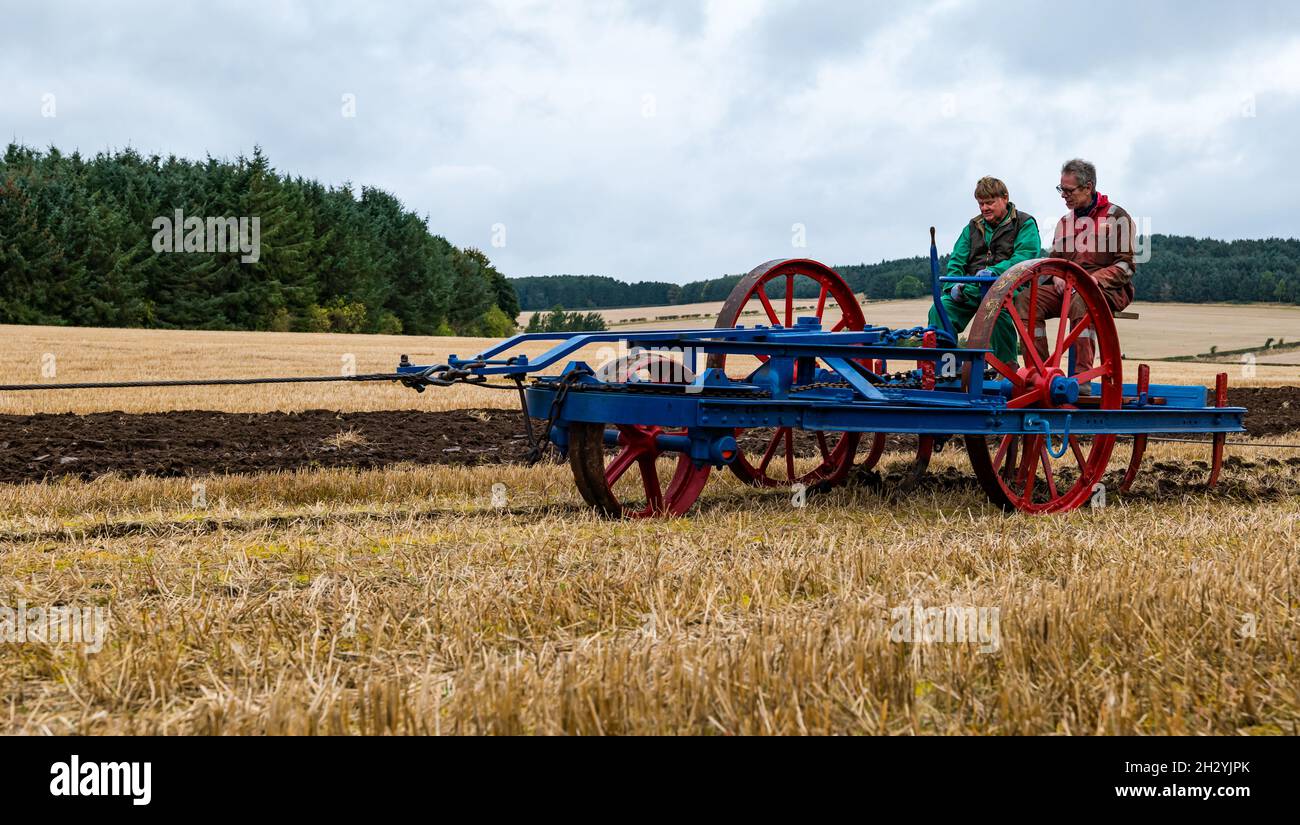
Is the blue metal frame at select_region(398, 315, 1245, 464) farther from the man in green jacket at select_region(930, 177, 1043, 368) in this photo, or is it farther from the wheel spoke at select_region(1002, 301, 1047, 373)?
the man in green jacket at select_region(930, 177, 1043, 368)

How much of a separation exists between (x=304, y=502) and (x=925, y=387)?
168 inches

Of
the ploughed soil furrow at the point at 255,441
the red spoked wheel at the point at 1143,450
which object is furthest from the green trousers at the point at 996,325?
the ploughed soil furrow at the point at 255,441

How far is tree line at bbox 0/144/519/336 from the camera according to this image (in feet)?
161

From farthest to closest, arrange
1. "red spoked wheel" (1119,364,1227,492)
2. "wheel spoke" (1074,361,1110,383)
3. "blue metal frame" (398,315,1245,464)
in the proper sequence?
"red spoked wheel" (1119,364,1227,492) → "wheel spoke" (1074,361,1110,383) → "blue metal frame" (398,315,1245,464)

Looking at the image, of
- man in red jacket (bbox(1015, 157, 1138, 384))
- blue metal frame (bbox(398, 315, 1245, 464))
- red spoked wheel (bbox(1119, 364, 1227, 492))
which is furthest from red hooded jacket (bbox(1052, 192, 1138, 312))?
blue metal frame (bbox(398, 315, 1245, 464))

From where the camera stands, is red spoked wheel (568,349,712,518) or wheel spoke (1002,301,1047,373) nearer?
red spoked wheel (568,349,712,518)

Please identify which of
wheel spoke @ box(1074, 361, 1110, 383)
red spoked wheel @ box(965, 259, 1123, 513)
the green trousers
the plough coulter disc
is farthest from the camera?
the green trousers

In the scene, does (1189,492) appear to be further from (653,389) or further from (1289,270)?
(1289,270)

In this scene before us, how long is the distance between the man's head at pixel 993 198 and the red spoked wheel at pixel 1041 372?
0.62m

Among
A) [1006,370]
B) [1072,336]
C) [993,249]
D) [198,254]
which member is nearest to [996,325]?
[1072,336]

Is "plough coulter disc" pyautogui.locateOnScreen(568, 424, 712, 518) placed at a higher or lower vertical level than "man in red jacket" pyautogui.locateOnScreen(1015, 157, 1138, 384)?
lower

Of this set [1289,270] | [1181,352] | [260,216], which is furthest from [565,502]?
[1289,270]

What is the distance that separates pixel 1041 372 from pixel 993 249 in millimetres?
1409

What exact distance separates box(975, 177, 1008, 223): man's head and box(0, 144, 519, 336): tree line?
4703 centimetres
